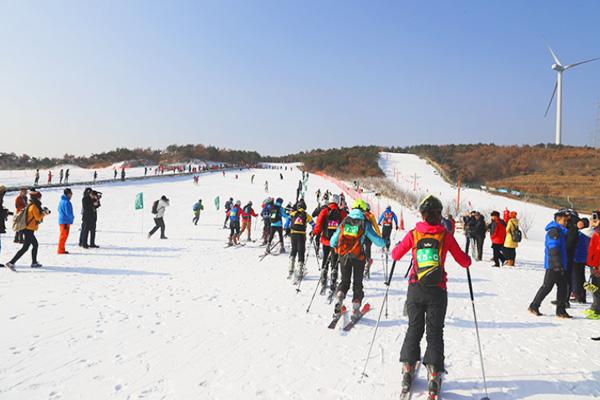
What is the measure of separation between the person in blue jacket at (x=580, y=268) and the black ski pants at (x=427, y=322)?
17.9 feet

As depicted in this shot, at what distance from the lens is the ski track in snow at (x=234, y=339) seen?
12.8 ft

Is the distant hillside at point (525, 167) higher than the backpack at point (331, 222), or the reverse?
the distant hillside at point (525, 167)

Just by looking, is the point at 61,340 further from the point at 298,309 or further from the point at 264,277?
the point at 264,277

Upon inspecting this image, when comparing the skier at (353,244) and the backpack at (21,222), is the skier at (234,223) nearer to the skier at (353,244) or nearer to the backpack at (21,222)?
the backpack at (21,222)

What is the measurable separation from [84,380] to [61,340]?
1.30 meters

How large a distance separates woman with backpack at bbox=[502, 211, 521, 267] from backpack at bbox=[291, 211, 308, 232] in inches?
289

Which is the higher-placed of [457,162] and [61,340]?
[457,162]

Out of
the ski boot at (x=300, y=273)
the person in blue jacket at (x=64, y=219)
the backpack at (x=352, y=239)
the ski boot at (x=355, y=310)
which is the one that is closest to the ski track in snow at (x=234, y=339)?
the ski boot at (x=355, y=310)

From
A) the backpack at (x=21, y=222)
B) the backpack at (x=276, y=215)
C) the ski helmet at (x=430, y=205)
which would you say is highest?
the ski helmet at (x=430, y=205)

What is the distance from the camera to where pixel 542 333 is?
19.2 ft

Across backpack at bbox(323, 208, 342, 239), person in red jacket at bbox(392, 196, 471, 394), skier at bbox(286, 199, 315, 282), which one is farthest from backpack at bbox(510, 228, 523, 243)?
person in red jacket at bbox(392, 196, 471, 394)

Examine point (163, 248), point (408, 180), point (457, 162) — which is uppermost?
point (457, 162)

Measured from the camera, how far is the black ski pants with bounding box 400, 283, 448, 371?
3.69 m

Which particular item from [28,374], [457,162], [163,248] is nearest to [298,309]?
[28,374]
